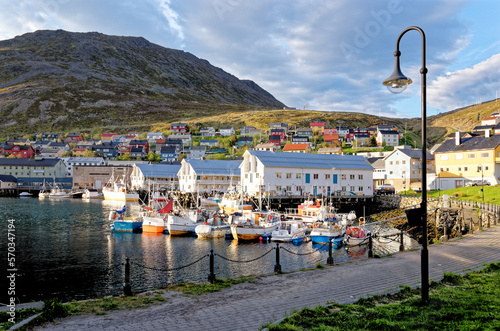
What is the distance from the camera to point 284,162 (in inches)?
3049

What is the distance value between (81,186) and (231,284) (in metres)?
142

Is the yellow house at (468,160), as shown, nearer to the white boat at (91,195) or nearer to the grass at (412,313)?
the grass at (412,313)

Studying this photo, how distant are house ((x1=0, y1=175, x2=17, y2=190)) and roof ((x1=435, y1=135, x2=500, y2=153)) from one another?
141 meters

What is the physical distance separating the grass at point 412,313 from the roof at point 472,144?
2825 inches

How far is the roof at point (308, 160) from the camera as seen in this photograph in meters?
77.0

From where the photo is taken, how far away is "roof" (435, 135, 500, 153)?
7253 centimetres

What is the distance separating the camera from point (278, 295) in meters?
13.2

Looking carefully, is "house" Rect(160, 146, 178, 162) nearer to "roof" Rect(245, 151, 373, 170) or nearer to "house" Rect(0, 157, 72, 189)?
"house" Rect(0, 157, 72, 189)

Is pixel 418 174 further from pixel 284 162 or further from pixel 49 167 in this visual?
pixel 49 167

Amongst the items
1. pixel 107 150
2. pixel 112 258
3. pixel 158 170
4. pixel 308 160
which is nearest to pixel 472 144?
pixel 308 160

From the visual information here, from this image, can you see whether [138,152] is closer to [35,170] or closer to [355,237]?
[35,170]

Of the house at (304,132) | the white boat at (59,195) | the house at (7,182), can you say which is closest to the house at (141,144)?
the house at (7,182)

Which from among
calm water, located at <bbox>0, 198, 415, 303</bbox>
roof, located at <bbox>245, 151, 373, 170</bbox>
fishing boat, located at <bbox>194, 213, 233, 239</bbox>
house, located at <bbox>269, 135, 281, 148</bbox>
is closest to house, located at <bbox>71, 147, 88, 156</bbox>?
house, located at <bbox>269, 135, 281, 148</bbox>

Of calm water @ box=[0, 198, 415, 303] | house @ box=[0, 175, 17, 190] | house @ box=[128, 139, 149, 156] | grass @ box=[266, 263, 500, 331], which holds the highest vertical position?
house @ box=[128, 139, 149, 156]
